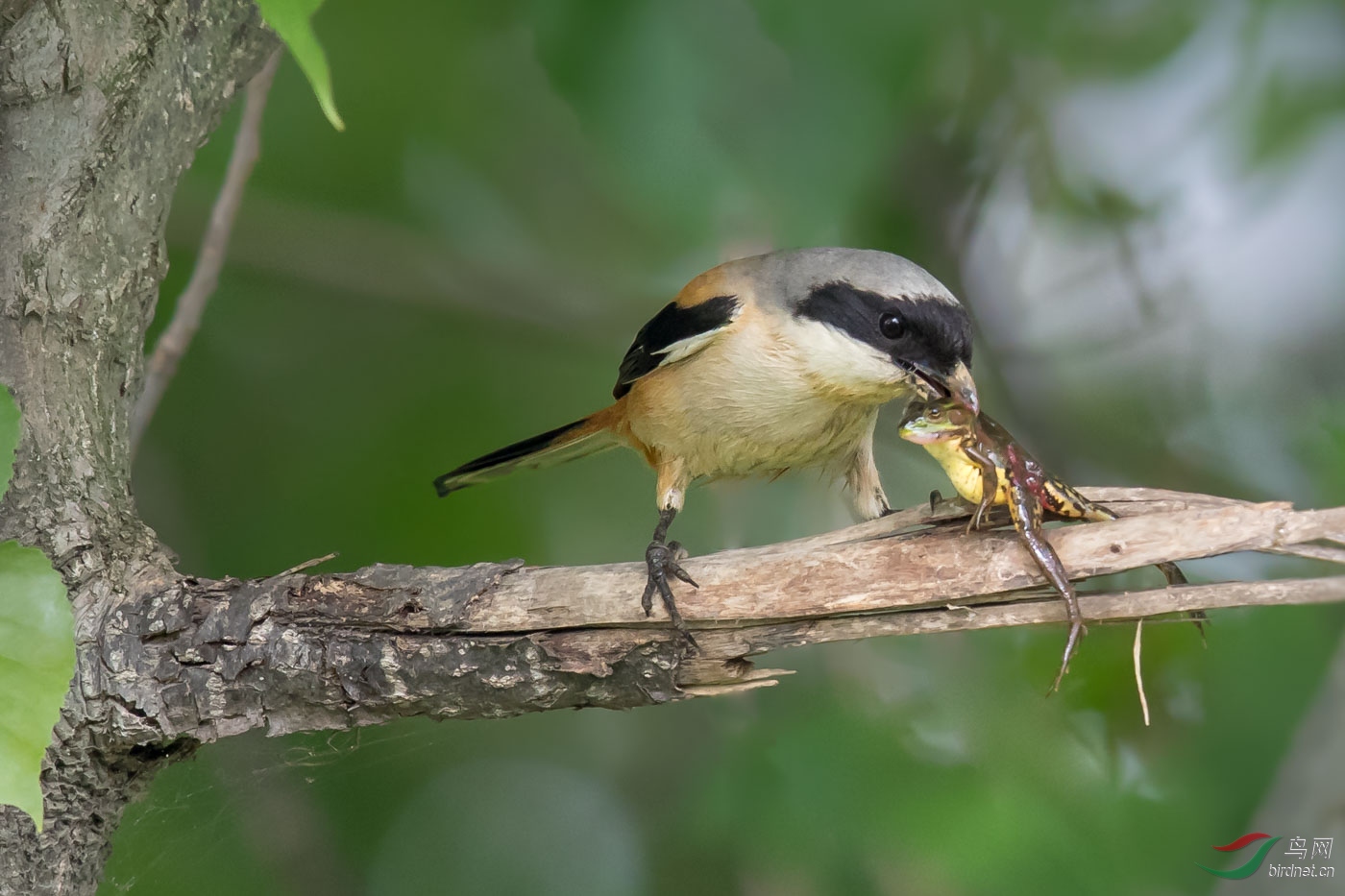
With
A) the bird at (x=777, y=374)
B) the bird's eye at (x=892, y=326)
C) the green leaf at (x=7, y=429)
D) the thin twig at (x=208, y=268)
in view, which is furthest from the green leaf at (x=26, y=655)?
the bird's eye at (x=892, y=326)

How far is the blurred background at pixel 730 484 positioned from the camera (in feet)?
7.02

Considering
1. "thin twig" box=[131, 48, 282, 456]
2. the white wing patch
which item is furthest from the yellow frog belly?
"thin twig" box=[131, 48, 282, 456]

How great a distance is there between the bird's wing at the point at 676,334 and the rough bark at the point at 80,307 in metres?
0.93

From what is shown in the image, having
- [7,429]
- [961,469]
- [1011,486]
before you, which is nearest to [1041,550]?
[1011,486]

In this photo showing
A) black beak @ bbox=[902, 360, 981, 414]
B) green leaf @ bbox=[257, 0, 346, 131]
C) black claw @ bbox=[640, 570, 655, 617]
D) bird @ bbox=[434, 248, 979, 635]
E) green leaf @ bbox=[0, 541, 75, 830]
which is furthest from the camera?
bird @ bbox=[434, 248, 979, 635]

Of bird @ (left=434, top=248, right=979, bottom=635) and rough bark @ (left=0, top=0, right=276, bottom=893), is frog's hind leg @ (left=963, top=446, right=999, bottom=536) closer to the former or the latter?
bird @ (left=434, top=248, right=979, bottom=635)

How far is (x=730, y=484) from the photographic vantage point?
2445 millimetres

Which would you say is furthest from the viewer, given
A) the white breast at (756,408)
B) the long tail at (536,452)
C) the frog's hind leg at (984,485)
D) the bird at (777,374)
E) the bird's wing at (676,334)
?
the long tail at (536,452)

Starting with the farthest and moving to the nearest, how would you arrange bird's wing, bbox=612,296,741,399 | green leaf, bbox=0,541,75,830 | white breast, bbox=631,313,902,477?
1. bird's wing, bbox=612,296,741,399
2. white breast, bbox=631,313,902,477
3. green leaf, bbox=0,541,75,830

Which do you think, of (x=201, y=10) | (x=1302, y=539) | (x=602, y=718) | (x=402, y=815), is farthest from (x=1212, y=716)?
(x=201, y=10)

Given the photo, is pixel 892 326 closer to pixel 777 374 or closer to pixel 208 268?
pixel 777 374

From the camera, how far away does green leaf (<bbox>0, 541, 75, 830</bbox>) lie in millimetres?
880

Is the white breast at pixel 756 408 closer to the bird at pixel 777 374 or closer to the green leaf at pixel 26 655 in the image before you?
the bird at pixel 777 374

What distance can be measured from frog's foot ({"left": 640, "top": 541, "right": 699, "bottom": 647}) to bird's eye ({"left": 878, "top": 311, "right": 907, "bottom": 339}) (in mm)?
584
